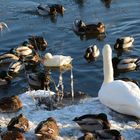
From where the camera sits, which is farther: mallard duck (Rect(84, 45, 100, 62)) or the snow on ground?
mallard duck (Rect(84, 45, 100, 62))

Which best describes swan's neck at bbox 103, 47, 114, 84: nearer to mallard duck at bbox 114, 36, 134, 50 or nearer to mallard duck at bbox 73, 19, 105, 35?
mallard duck at bbox 114, 36, 134, 50

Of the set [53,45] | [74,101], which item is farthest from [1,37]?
[74,101]

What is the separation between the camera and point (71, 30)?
2222 centimetres

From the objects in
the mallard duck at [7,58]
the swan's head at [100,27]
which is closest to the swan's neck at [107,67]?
the mallard duck at [7,58]

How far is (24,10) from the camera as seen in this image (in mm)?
24812

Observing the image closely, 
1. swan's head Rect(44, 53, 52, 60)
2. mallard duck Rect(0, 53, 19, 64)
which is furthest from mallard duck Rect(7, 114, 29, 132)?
mallard duck Rect(0, 53, 19, 64)

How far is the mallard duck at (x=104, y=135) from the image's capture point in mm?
11459

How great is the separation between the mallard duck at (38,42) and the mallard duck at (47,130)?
790cm

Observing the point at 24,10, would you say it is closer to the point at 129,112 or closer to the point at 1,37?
the point at 1,37

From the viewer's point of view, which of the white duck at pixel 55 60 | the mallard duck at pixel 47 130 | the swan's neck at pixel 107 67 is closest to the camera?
the mallard duck at pixel 47 130

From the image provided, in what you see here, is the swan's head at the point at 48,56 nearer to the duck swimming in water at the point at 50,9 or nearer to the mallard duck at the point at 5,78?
the mallard duck at the point at 5,78

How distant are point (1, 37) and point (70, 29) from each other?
2814 millimetres

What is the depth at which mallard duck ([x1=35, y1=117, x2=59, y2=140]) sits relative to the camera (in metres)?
11.8

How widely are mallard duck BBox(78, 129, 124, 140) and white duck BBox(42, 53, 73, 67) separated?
703 centimetres
